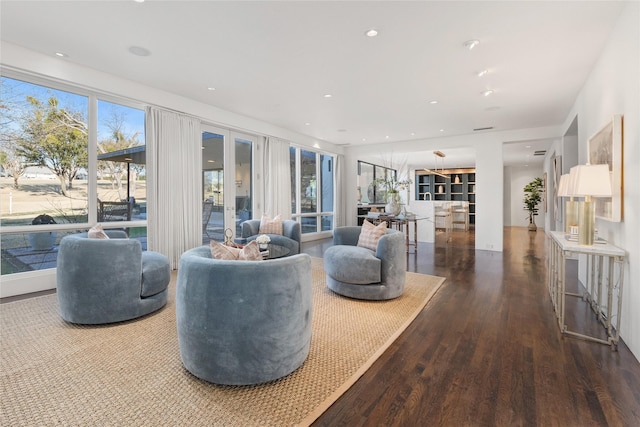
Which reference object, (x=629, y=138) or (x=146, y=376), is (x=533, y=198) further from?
(x=146, y=376)

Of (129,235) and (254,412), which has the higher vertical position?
(129,235)

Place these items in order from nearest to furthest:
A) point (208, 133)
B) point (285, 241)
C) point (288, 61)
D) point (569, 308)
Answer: point (569, 308), point (288, 61), point (285, 241), point (208, 133)

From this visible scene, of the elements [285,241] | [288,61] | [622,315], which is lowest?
[622,315]

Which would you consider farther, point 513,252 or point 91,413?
point 513,252

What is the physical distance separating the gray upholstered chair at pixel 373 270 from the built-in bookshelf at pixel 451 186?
9.93 meters

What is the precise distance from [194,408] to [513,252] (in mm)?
6911

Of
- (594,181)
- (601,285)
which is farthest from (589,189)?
(601,285)

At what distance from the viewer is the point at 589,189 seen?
256 centimetres

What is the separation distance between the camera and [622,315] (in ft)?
8.32

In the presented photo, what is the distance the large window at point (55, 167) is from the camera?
11.8ft

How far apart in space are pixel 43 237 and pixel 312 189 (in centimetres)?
592

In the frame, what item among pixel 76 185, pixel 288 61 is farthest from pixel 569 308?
pixel 76 185

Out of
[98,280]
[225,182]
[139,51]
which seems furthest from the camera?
[225,182]

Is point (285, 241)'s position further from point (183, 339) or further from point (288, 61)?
point (183, 339)
